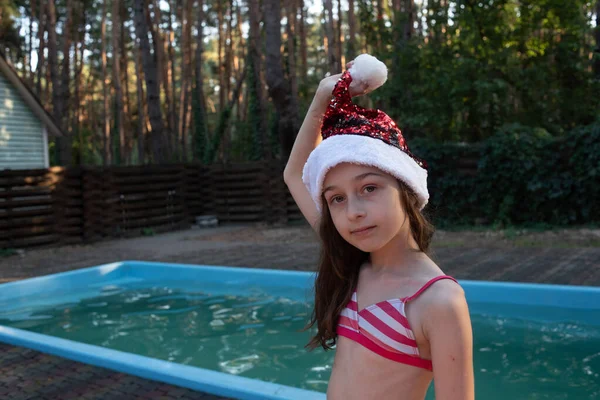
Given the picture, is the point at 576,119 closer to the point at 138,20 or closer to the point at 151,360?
the point at 138,20

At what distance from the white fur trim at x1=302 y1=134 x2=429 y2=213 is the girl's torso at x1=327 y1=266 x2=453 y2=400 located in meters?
0.23

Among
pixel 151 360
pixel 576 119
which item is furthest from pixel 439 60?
pixel 151 360

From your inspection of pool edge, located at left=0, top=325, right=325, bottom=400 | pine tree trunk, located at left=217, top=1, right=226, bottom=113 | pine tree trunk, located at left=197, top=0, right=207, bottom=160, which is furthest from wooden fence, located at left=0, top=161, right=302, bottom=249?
pine tree trunk, located at left=217, top=1, right=226, bottom=113

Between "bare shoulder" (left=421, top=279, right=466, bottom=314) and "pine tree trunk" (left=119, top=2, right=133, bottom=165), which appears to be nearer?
"bare shoulder" (left=421, top=279, right=466, bottom=314)

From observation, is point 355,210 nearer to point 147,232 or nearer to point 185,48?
point 147,232

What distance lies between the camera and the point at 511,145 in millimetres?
12883

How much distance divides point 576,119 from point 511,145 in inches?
121

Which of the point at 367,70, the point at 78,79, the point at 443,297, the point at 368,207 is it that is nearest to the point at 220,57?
the point at 78,79

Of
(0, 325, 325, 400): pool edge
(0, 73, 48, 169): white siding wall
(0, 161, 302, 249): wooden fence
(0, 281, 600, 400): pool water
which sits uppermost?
(0, 73, 48, 169): white siding wall

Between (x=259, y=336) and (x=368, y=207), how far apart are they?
5059 millimetres

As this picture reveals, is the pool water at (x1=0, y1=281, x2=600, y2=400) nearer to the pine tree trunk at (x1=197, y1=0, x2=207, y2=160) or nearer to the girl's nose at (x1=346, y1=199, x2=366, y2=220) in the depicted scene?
the girl's nose at (x1=346, y1=199, x2=366, y2=220)

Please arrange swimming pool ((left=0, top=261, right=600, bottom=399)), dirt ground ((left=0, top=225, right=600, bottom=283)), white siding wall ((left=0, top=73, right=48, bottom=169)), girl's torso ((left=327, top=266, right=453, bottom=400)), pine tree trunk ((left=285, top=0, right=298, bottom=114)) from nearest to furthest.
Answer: girl's torso ((left=327, top=266, right=453, bottom=400)) → swimming pool ((left=0, top=261, right=600, bottom=399)) → dirt ground ((left=0, top=225, right=600, bottom=283)) → white siding wall ((left=0, top=73, right=48, bottom=169)) → pine tree trunk ((left=285, top=0, right=298, bottom=114))

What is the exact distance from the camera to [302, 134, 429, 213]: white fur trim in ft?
4.70

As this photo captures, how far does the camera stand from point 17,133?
18891mm
